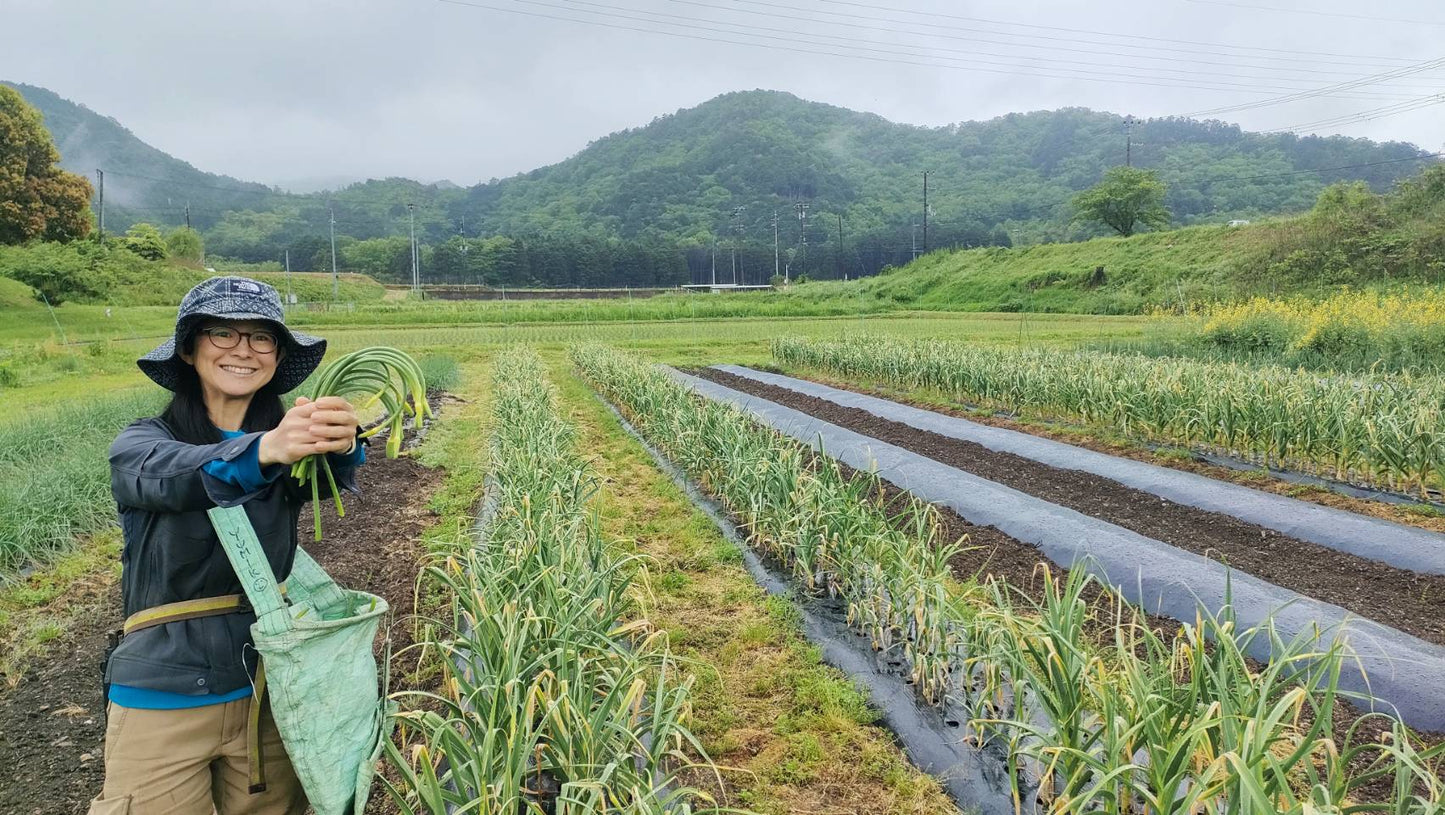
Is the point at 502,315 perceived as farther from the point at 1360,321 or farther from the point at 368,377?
the point at 368,377

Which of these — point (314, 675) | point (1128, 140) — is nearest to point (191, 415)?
point (314, 675)

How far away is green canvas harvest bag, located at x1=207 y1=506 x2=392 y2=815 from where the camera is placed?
1.60 metres

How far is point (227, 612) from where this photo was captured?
1.73 m

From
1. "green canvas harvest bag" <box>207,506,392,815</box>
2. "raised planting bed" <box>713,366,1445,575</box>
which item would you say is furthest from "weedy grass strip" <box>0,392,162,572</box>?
"raised planting bed" <box>713,366,1445,575</box>

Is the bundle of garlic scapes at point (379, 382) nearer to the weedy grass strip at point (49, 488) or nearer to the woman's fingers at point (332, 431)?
the woman's fingers at point (332, 431)

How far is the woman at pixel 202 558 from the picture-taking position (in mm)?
1579

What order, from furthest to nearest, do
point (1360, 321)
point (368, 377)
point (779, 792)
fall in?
point (1360, 321) → point (779, 792) → point (368, 377)

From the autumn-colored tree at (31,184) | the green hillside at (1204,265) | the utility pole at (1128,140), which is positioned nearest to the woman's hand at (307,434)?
the green hillside at (1204,265)

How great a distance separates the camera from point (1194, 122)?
9062 cm

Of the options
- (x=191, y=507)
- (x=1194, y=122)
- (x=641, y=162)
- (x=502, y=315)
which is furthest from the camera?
(x=641, y=162)

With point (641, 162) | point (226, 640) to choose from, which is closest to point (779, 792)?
point (226, 640)

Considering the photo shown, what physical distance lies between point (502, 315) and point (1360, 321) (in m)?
24.7

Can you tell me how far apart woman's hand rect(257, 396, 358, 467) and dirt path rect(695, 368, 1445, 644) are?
3.85 m

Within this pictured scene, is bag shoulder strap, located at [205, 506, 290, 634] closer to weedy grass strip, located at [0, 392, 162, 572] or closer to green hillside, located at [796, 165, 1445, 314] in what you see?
weedy grass strip, located at [0, 392, 162, 572]
